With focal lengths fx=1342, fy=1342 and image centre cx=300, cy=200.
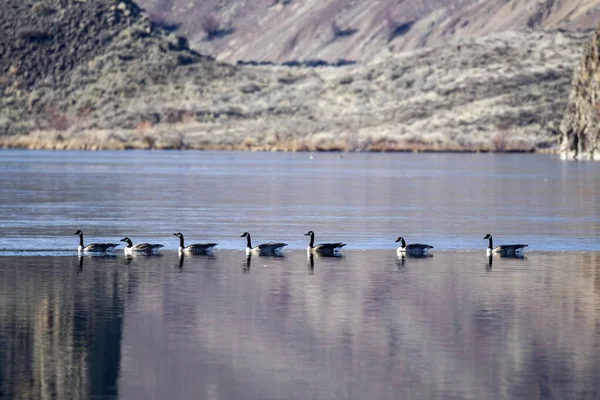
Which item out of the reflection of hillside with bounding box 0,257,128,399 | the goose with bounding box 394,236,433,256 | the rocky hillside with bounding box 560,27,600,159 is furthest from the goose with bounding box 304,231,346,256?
the rocky hillside with bounding box 560,27,600,159

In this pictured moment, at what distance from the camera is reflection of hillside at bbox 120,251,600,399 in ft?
67.8

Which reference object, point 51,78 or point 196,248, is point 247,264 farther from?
point 51,78

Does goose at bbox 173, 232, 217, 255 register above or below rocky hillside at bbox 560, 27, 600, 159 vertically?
below

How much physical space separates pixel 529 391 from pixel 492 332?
15.9 feet

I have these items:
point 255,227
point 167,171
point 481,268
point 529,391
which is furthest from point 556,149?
point 529,391

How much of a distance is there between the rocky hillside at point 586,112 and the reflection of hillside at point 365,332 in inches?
4079

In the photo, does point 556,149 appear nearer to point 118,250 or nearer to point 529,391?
point 118,250

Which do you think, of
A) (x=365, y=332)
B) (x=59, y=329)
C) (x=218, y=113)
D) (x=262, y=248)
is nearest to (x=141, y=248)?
(x=262, y=248)

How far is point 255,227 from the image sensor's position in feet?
160

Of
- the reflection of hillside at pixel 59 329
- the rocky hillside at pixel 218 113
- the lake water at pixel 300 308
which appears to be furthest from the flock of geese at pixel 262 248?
the rocky hillside at pixel 218 113

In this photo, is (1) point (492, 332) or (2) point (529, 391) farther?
(1) point (492, 332)

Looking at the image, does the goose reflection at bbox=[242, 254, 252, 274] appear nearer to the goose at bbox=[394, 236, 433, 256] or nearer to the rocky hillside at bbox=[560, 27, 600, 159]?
the goose at bbox=[394, 236, 433, 256]

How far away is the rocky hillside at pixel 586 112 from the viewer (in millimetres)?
136000

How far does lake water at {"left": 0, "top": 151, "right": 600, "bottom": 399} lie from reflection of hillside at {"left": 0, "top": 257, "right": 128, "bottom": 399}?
0.05 meters
